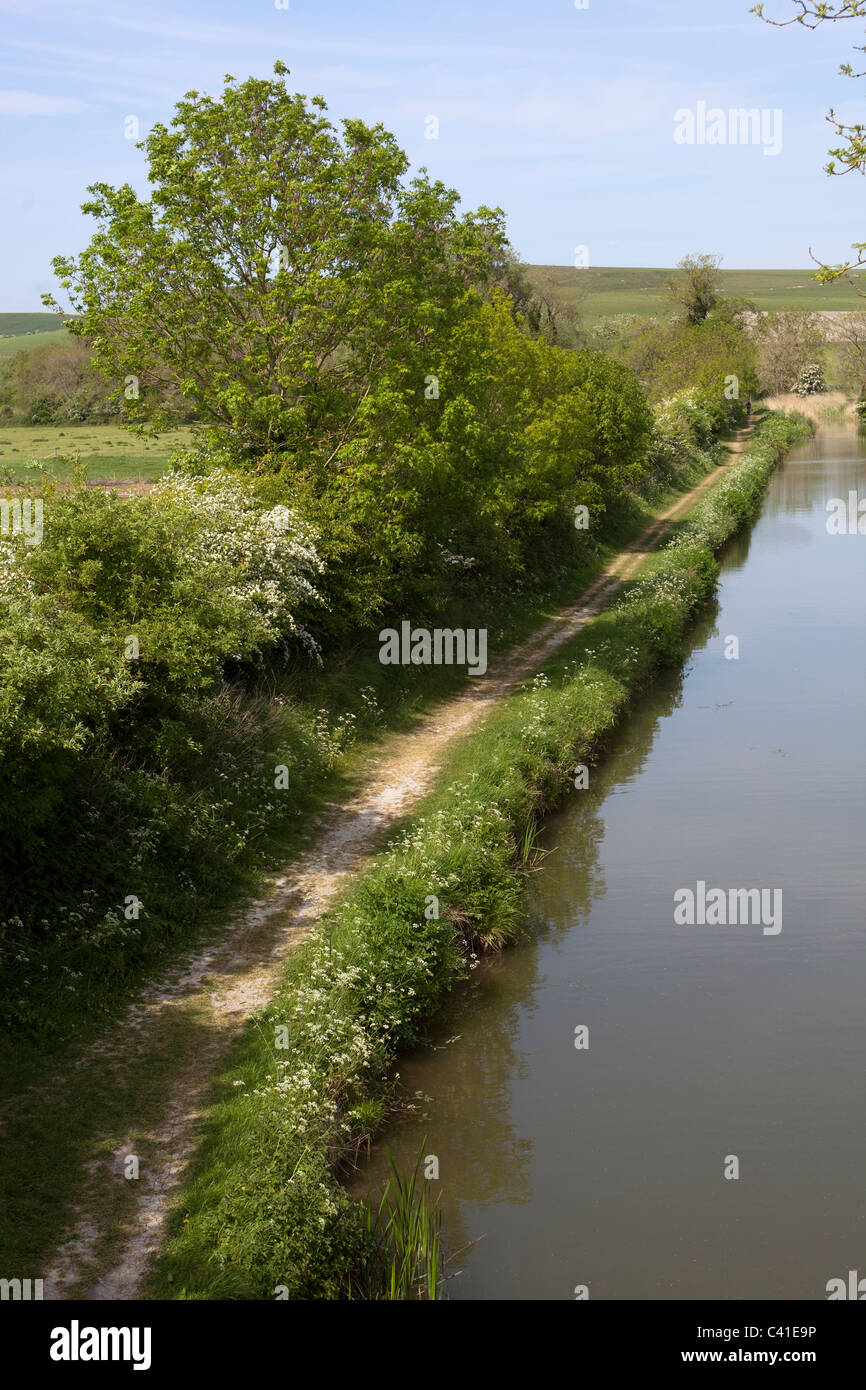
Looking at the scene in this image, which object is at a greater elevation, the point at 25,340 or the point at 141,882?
the point at 25,340

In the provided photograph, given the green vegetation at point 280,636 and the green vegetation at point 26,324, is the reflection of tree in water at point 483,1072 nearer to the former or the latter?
the green vegetation at point 280,636

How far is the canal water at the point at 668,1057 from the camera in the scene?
962 centimetres

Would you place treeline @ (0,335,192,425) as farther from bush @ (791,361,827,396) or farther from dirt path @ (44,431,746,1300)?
bush @ (791,361,827,396)

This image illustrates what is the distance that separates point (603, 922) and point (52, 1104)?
7761mm

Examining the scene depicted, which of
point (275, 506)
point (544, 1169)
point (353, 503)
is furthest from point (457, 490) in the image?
point (544, 1169)

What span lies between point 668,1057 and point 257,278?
1772 centimetres

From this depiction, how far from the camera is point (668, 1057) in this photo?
1237 centimetres

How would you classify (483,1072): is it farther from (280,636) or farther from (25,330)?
(25,330)

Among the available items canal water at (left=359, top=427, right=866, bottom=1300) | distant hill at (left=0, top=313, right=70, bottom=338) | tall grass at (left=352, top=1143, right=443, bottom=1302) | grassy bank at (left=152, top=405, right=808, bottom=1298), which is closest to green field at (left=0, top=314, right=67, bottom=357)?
distant hill at (left=0, top=313, right=70, bottom=338)

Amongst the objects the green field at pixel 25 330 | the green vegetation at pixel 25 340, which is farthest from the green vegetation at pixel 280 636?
the green field at pixel 25 330

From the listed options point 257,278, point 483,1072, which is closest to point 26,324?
point 257,278

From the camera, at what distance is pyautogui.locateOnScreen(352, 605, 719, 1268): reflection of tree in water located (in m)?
10.5

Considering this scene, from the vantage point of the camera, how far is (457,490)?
24.9m
